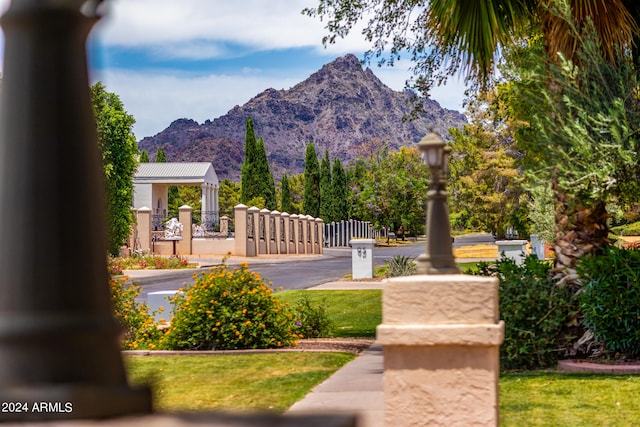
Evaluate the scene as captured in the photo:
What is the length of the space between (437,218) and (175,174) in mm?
64662

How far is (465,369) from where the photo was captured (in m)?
4.71

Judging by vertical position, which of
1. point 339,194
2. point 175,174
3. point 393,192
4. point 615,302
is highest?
point 175,174

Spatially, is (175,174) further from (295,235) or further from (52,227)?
(52,227)

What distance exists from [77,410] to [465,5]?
9.86m

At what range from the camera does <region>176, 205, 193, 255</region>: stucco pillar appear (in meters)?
47.9

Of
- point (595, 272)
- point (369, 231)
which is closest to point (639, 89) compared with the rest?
point (595, 272)

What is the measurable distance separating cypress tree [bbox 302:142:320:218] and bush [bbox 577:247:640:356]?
67.2 meters

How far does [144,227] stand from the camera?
46.7 metres

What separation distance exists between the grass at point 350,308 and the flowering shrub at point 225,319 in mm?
2435

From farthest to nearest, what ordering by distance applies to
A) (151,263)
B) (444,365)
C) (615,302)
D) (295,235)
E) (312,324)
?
(295,235) < (151,263) < (312,324) < (615,302) < (444,365)

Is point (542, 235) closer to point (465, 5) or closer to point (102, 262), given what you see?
point (465, 5)

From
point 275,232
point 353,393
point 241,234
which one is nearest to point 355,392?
point 353,393

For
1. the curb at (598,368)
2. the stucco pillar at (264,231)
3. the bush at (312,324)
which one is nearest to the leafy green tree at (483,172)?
the stucco pillar at (264,231)

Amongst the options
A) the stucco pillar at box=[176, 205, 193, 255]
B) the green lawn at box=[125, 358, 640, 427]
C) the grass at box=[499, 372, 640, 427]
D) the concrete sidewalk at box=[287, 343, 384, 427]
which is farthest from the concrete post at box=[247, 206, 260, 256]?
the grass at box=[499, 372, 640, 427]
